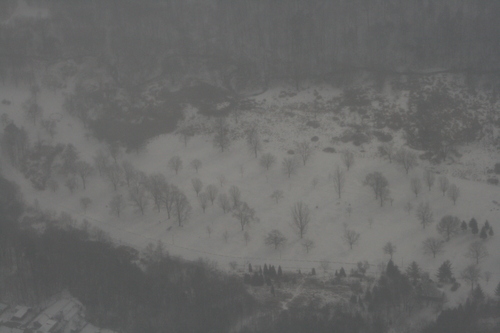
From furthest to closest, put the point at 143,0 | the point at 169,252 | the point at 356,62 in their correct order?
the point at 143,0, the point at 356,62, the point at 169,252

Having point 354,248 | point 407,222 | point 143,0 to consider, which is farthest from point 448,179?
point 143,0

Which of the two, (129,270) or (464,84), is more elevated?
(464,84)

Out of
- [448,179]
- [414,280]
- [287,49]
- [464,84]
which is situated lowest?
[414,280]

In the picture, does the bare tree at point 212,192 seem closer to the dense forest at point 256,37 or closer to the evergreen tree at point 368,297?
the evergreen tree at point 368,297

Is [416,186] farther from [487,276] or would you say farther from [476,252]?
[487,276]

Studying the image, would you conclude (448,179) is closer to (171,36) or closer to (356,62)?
(356,62)

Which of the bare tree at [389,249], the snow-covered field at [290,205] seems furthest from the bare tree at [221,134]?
the bare tree at [389,249]

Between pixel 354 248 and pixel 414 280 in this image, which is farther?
pixel 354 248
